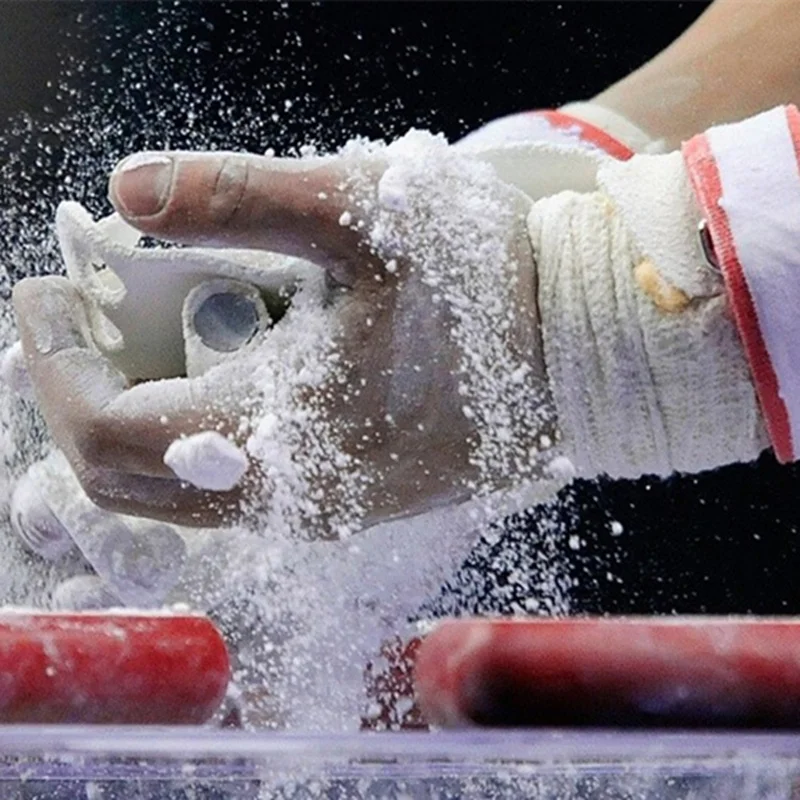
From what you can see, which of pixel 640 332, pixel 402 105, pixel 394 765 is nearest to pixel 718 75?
pixel 402 105

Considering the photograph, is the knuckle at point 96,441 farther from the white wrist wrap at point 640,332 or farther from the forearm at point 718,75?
the forearm at point 718,75

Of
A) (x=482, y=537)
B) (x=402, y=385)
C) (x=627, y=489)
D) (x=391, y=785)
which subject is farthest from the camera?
(x=627, y=489)

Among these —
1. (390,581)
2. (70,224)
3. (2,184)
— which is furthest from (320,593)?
(2,184)

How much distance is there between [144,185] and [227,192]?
3cm

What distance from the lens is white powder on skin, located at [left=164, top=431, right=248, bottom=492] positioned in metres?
0.47

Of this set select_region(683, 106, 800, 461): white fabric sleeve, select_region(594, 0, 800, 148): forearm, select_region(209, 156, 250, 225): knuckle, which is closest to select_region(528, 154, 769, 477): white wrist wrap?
select_region(683, 106, 800, 461): white fabric sleeve

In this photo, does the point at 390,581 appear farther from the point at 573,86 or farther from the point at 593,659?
the point at 573,86

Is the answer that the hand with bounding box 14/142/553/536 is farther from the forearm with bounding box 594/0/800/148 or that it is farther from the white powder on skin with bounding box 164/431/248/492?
the forearm with bounding box 594/0/800/148

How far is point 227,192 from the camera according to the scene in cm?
45

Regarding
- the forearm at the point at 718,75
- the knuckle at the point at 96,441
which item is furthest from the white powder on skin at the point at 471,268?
the forearm at the point at 718,75

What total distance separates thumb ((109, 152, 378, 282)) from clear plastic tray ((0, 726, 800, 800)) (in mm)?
179

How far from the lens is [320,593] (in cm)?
56

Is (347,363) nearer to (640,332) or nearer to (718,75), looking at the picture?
(640,332)

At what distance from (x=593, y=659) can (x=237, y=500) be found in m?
0.18
